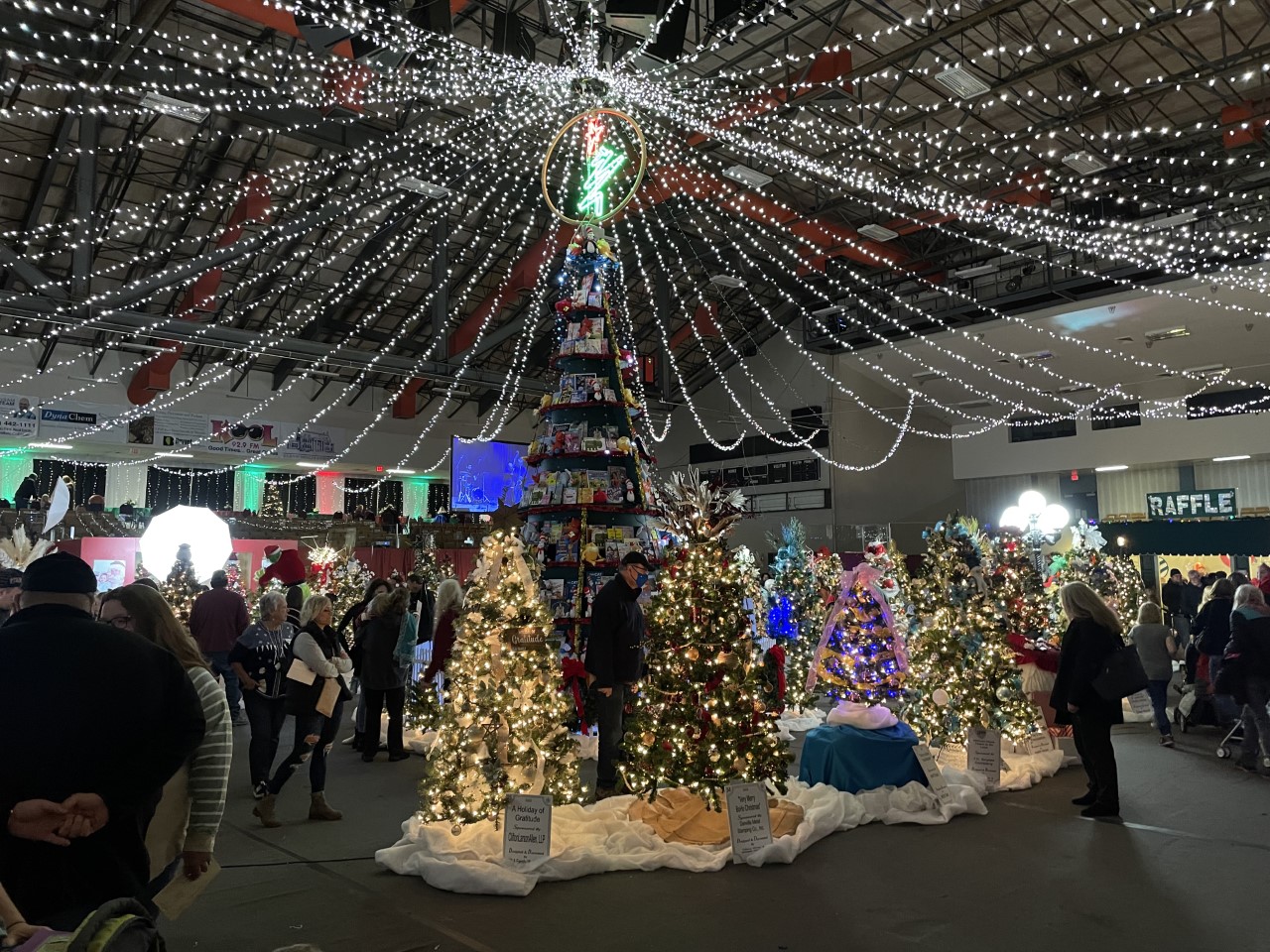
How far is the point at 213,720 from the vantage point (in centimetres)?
214

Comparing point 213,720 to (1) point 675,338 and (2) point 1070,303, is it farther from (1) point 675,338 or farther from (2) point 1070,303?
(1) point 675,338

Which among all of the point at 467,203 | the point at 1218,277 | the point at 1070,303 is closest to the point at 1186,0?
the point at 1218,277

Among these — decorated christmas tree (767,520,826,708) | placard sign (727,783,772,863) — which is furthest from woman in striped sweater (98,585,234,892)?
decorated christmas tree (767,520,826,708)

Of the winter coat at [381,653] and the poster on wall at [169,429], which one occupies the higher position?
the poster on wall at [169,429]

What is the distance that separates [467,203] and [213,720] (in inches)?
590

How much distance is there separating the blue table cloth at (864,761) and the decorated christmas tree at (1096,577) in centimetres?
442

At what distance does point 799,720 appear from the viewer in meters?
8.12

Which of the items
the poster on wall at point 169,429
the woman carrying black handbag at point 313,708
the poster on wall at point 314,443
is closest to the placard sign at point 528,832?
the woman carrying black handbag at point 313,708

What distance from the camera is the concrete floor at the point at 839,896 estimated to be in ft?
10.3

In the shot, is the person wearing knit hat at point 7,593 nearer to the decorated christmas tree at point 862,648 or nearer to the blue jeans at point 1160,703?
the decorated christmas tree at point 862,648

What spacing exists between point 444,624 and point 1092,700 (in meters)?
4.16

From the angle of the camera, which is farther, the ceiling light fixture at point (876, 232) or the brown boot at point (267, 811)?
the ceiling light fixture at point (876, 232)

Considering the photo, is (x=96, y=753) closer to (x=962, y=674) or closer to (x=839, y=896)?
(x=839, y=896)

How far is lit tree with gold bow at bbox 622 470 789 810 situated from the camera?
4.35 metres
